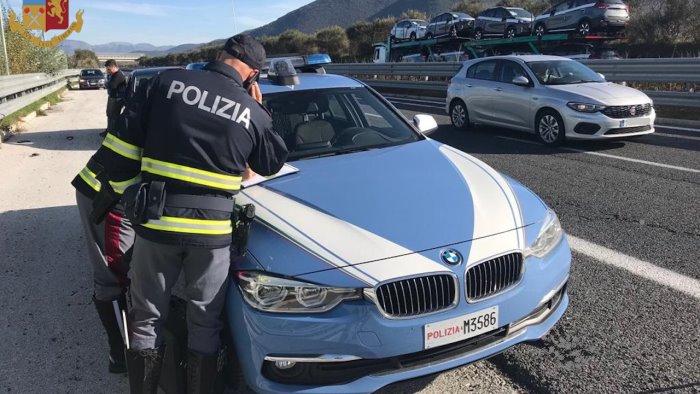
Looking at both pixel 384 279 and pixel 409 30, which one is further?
pixel 409 30

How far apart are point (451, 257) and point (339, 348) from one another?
641 mm

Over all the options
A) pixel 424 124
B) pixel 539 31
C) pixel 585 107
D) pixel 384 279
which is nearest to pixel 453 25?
pixel 539 31

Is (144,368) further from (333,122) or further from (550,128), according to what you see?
(550,128)

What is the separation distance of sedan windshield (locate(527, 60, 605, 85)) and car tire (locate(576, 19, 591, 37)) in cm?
1036

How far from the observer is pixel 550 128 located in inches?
368

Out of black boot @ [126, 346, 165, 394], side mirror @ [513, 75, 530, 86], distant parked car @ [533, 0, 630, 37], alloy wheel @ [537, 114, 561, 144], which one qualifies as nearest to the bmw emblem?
black boot @ [126, 346, 165, 394]

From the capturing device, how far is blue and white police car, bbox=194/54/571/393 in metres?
2.32

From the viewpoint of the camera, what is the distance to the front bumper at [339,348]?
2303mm

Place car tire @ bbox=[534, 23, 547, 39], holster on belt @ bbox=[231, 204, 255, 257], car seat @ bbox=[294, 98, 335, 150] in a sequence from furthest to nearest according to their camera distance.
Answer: car tire @ bbox=[534, 23, 547, 39], car seat @ bbox=[294, 98, 335, 150], holster on belt @ bbox=[231, 204, 255, 257]

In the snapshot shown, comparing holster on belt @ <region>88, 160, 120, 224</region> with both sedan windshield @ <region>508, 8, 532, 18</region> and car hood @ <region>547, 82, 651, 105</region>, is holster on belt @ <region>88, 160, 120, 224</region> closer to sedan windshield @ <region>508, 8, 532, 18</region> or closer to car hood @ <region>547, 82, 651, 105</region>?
car hood @ <region>547, 82, 651, 105</region>

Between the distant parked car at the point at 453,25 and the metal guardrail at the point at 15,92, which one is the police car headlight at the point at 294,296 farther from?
the distant parked car at the point at 453,25

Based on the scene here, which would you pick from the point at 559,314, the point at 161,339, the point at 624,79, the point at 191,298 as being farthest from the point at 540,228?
the point at 624,79

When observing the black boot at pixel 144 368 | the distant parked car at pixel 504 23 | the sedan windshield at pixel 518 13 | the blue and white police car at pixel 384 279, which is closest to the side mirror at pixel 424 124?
the blue and white police car at pixel 384 279

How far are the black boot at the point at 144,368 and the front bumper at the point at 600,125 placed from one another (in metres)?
7.98
